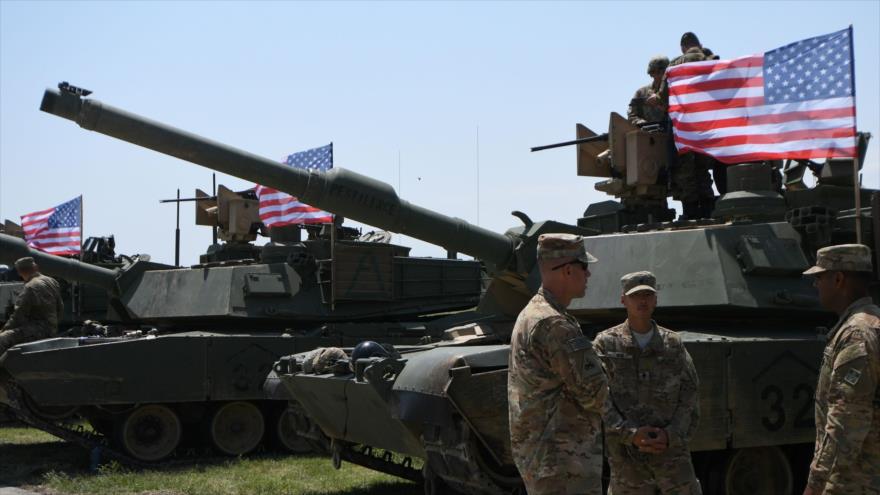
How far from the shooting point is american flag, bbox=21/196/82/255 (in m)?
20.0

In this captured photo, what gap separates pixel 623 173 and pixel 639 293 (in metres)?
4.07

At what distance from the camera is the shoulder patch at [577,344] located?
14.1 ft

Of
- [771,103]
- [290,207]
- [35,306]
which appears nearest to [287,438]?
[35,306]

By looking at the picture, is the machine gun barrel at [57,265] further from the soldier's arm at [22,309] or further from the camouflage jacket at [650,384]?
the camouflage jacket at [650,384]

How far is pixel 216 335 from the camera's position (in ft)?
40.7

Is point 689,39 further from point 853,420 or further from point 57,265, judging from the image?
point 57,265

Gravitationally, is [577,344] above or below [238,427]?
above

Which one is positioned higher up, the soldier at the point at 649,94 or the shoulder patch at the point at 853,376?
the soldier at the point at 649,94

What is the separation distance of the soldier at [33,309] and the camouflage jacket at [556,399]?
9.14 metres

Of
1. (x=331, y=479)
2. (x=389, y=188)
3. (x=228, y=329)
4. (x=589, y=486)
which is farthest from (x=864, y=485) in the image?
(x=228, y=329)

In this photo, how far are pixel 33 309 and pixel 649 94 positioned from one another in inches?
290

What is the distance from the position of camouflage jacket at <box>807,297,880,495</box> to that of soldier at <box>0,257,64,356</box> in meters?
9.85

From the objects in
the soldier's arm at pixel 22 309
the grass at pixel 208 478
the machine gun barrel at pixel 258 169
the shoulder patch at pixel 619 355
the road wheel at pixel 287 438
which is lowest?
the grass at pixel 208 478

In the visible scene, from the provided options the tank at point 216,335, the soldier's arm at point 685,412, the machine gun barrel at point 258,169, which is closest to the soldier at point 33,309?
the tank at point 216,335
